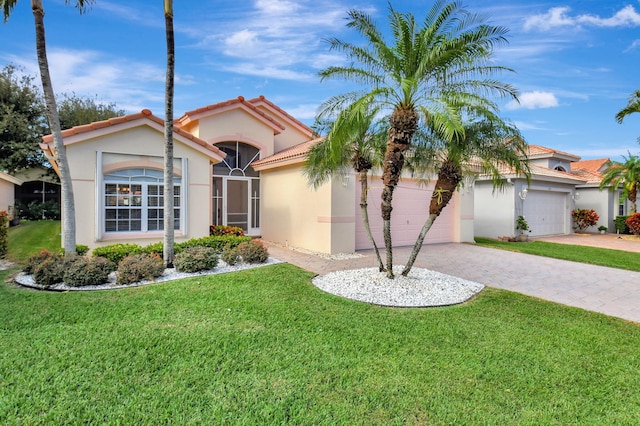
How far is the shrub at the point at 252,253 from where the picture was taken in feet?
34.5

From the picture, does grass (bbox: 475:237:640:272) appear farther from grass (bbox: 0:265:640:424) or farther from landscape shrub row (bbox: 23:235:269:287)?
landscape shrub row (bbox: 23:235:269:287)

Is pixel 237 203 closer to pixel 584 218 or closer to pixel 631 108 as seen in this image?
pixel 631 108

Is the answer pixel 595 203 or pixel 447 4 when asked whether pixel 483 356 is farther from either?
pixel 595 203

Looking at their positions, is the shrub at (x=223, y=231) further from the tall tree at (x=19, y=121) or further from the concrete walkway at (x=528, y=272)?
the tall tree at (x=19, y=121)

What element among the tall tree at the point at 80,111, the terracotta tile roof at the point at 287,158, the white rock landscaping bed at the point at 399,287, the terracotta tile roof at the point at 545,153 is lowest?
the white rock landscaping bed at the point at 399,287

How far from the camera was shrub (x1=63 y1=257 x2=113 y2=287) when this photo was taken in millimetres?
7828

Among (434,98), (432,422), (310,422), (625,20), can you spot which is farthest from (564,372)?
(625,20)

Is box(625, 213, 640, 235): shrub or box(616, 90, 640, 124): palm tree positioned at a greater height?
box(616, 90, 640, 124): palm tree

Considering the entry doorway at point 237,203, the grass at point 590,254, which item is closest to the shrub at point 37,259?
the entry doorway at point 237,203

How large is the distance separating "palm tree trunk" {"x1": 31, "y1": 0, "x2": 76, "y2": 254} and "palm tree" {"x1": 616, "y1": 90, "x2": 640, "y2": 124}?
22.9 m

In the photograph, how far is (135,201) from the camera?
11.6 meters

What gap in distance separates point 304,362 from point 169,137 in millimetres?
7456

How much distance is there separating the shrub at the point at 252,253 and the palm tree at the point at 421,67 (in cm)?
451

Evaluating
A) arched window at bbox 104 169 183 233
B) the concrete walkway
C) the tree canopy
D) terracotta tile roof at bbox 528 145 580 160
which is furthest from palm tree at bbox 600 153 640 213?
the tree canopy
